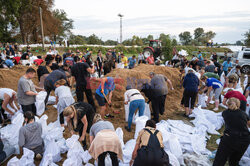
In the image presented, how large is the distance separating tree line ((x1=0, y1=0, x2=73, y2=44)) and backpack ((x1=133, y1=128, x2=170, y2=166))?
29.5 meters

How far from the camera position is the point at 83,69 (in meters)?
4.43

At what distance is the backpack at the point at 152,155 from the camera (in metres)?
2.11

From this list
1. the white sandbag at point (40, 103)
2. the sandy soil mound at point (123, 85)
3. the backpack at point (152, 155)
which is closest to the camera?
the backpack at point (152, 155)

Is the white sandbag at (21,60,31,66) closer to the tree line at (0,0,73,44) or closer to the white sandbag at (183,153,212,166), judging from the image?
the white sandbag at (183,153,212,166)

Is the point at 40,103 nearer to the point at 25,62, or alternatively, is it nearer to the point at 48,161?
the point at 48,161

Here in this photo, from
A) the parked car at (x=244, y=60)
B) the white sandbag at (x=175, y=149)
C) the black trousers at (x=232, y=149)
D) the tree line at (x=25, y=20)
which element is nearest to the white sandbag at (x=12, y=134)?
the white sandbag at (x=175, y=149)

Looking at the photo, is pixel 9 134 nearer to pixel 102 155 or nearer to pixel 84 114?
pixel 84 114

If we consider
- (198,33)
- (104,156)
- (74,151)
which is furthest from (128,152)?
(198,33)

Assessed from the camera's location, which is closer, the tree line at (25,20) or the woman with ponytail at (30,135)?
the woman with ponytail at (30,135)

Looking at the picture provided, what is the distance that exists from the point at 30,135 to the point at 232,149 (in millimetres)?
3358

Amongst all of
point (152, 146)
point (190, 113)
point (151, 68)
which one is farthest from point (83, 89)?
point (151, 68)

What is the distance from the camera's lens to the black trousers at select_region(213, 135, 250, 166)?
98.0 inches

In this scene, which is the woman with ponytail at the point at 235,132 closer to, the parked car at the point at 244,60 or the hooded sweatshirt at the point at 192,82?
the hooded sweatshirt at the point at 192,82

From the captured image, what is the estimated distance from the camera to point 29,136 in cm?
290
